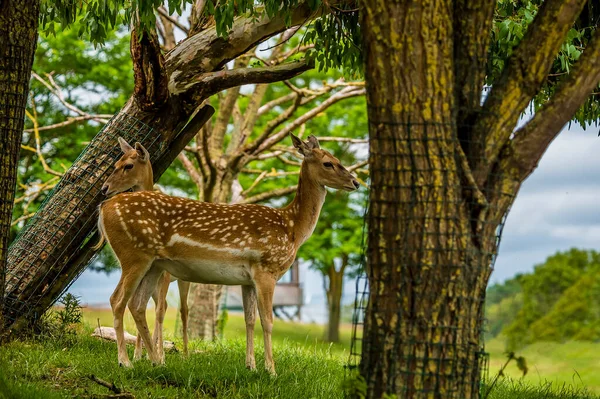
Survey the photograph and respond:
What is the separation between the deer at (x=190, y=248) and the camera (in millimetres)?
7406

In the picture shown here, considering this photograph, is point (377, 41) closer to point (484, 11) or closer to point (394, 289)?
point (484, 11)

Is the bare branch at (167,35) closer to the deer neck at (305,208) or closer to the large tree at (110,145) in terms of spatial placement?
the large tree at (110,145)

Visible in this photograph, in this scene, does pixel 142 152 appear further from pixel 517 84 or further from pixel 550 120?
pixel 550 120

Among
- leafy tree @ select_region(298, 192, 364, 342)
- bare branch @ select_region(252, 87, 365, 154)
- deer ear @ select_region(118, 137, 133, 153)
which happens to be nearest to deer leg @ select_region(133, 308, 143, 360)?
deer ear @ select_region(118, 137, 133, 153)

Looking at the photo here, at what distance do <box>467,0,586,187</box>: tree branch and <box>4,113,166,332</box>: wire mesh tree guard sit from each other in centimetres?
489

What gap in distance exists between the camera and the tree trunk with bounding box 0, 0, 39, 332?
21.1 feet

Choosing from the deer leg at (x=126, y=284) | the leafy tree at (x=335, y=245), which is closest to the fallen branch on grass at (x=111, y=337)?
the deer leg at (x=126, y=284)

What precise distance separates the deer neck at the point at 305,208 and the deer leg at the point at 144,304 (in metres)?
1.43

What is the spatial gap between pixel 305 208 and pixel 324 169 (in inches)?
18.8

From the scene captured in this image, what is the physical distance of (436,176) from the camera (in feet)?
16.0

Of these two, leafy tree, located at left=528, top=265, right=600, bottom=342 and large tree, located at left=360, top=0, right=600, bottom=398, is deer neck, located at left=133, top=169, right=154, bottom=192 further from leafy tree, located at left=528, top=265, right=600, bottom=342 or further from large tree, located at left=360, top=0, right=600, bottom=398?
leafy tree, located at left=528, top=265, right=600, bottom=342

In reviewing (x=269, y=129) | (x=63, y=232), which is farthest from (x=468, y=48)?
(x=269, y=129)

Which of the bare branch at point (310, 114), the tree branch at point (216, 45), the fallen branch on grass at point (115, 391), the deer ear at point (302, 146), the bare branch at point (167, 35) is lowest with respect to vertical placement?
the fallen branch on grass at point (115, 391)

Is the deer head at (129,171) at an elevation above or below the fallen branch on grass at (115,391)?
above
